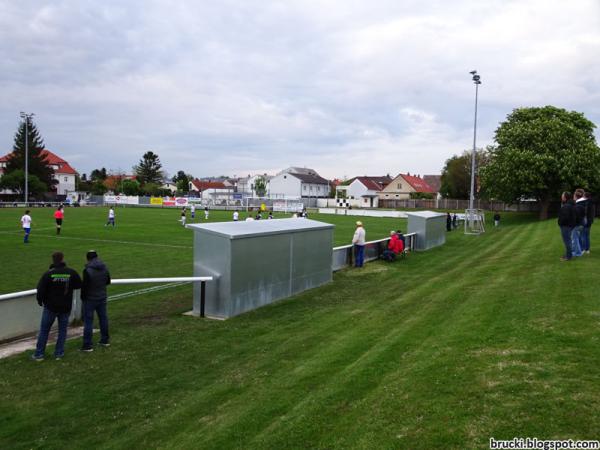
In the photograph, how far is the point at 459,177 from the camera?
8181 centimetres

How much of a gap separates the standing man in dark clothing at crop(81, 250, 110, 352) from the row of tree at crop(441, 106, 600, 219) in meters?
45.1

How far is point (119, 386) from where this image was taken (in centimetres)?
721

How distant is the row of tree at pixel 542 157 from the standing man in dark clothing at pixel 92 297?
45.1 m

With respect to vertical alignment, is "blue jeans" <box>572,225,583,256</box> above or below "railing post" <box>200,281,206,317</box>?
above

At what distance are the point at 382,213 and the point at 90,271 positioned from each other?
53.4 meters

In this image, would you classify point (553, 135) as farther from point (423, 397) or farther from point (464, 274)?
point (423, 397)

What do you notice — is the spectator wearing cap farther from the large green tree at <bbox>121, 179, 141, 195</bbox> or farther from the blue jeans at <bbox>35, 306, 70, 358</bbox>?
the large green tree at <bbox>121, 179, 141, 195</bbox>

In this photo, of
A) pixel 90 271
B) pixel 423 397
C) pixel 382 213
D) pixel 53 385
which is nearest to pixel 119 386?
pixel 53 385

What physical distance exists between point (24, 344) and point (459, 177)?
7937 centimetres

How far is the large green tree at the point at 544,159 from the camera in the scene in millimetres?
46406

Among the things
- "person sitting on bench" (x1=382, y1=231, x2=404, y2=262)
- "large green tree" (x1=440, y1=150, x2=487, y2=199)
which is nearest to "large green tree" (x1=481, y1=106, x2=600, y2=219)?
"large green tree" (x1=440, y1=150, x2=487, y2=199)

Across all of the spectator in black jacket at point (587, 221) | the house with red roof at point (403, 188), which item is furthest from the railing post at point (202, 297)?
the house with red roof at point (403, 188)

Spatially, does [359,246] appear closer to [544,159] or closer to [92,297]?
[92,297]

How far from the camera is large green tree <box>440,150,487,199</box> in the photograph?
267 ft
